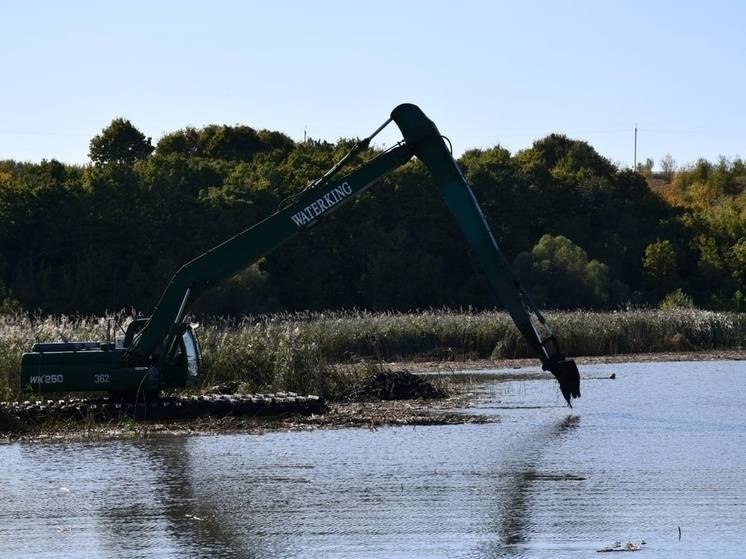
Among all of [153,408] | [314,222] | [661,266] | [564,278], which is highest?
[314,222]

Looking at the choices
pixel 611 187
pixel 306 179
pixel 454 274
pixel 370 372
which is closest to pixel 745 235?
pixel 611 187

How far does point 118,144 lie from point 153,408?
54437mm

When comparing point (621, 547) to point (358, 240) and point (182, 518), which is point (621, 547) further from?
point (358, 240)

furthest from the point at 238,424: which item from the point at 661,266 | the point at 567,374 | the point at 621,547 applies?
the point at 661,266

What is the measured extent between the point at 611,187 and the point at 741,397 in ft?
138

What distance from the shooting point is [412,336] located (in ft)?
127

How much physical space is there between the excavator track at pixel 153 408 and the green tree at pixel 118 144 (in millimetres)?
52417

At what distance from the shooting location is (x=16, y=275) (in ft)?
177

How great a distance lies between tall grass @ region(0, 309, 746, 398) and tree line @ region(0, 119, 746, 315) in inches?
384

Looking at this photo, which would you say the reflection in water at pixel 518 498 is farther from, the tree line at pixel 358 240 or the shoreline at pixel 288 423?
the tree line at pixel 358 240

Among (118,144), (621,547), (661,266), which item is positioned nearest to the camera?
(621,547)

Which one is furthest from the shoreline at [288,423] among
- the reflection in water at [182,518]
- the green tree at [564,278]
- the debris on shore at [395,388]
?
the green tree at [564,278]

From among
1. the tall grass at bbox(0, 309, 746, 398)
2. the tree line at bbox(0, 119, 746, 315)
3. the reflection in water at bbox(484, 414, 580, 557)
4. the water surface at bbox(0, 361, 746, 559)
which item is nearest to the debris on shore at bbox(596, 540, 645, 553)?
the water surface at bbox(0, 361, 746, 559)

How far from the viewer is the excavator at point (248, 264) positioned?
2355cm
